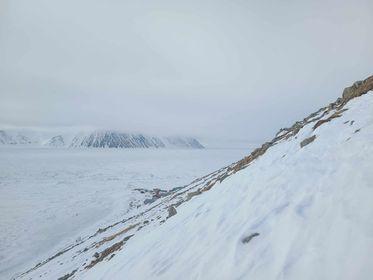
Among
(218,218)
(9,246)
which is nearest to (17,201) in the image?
(9,246)

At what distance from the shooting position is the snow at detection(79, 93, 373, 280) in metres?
4.41

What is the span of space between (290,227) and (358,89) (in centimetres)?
1082

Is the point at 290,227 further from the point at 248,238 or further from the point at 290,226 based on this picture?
the point at 248,238

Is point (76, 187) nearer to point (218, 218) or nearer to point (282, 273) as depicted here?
point (218, 218)

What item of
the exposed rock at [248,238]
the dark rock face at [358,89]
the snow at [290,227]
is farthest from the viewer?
the dark rock face at [358,89]

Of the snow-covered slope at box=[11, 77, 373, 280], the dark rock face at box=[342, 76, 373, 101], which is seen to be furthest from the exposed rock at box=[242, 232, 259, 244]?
the dark rock face at box=[342, 76, 373, 101]

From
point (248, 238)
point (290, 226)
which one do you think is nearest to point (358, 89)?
point (290, 226)

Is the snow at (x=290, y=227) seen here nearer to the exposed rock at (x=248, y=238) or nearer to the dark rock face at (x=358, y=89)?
the exposed rock at (x=248, y=238)

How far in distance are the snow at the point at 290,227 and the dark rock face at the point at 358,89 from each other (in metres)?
3.49

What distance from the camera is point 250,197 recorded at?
26.8 ft

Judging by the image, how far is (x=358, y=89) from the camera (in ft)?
43.9

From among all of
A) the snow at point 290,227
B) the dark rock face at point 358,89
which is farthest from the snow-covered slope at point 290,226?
the dark rock face at point 358,89

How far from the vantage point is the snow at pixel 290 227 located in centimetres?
441

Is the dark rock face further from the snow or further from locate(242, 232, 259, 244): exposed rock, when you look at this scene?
locate(242, 232, 259, 244): exposed rock
